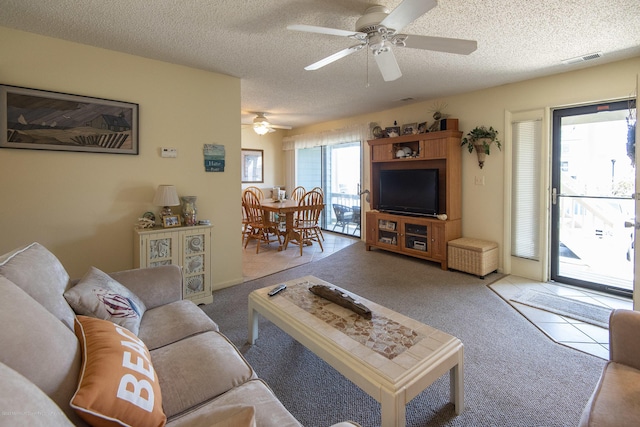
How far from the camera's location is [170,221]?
2898 millimetres

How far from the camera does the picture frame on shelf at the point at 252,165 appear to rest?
21.8 ft

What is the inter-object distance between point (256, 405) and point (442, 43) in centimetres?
214

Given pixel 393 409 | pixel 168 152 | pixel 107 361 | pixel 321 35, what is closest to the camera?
pixel 107 361

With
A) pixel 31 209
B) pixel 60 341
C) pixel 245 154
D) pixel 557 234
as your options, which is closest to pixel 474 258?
pixel 557 234

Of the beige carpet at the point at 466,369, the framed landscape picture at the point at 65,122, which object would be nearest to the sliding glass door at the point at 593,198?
the beige carpet at the point at 466,369

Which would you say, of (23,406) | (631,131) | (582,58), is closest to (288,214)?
(582,58)

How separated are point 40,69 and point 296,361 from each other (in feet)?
9.45

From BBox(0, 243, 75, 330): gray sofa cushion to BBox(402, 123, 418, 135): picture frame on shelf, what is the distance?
429 cm

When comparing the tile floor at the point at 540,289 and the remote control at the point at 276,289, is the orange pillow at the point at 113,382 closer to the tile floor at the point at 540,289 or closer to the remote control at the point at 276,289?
the remote control at the point at 276,289

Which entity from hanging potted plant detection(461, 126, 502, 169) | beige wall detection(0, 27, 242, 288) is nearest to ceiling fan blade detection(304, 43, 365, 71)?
beige wall detection(0, 27, 242, 288)

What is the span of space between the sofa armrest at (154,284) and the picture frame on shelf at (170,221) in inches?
37.7

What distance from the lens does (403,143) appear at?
4.77 meters

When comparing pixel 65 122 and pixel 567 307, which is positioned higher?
pixel 65 122

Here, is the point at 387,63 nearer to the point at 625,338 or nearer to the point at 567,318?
the point at 625,338
